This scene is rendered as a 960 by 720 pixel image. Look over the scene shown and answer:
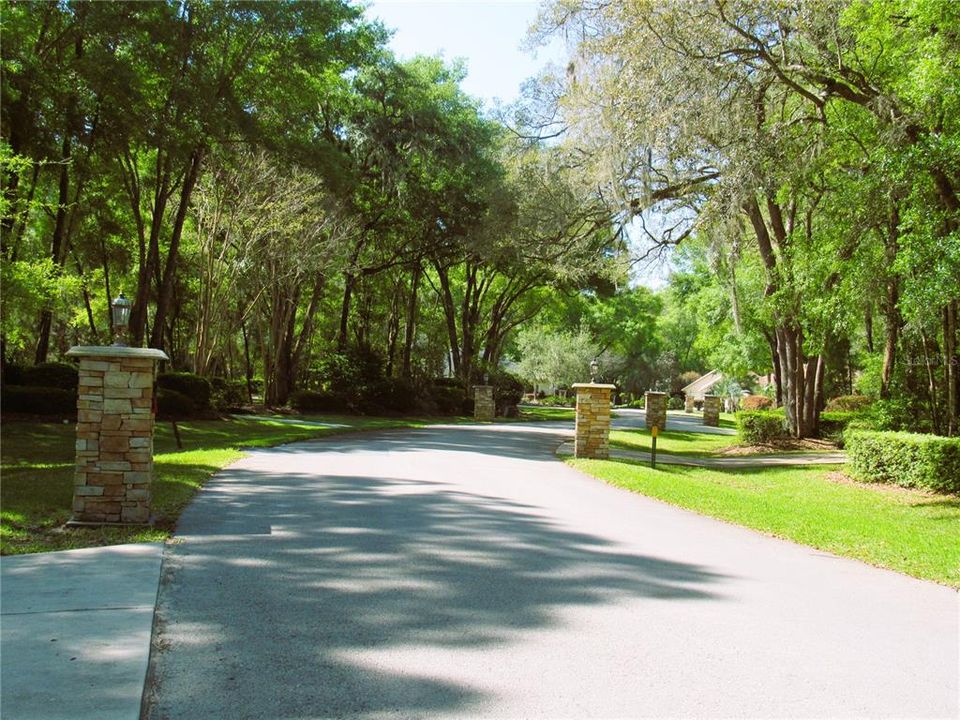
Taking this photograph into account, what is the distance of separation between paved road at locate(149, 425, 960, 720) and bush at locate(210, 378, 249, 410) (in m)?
16.0

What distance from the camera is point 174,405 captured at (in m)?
20.9

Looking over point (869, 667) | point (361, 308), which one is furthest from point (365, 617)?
point (361, 308)

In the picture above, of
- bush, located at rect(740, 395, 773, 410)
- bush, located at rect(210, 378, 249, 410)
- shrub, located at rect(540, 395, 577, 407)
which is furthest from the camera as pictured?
shrub, located at rect(540, 395, 577, 407)

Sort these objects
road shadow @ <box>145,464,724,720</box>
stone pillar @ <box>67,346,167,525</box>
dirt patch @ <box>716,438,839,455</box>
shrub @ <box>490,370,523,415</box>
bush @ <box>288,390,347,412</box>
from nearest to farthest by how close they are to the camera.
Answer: road shadow @ <box>145,464,724,720</box>, stone pillar @ <box>67,346,167,525</box>, dirt patch @ <box>716,438,839,455</box>, bush @ <box>288,390,347,412</box>, shrub @ <box>490,370,523,415</box>

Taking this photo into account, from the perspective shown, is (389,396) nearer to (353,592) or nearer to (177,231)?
(177,231)

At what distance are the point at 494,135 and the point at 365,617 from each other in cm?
2287

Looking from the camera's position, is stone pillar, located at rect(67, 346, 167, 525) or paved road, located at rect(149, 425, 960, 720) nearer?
paved road, located at rect(149, 425, 960, 720)

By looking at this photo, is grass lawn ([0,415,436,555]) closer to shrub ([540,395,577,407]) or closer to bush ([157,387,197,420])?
bush ([157,387,197,420])

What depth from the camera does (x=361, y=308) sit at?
3850cm

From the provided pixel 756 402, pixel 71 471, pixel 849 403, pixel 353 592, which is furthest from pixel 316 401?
pixel 756 402

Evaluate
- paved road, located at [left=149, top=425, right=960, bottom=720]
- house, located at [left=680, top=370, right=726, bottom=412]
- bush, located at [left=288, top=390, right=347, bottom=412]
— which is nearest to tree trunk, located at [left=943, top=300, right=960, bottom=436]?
paved road, located at [left=149, top=425, right=960, bottom=720]

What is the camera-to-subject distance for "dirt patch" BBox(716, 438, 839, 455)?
2067 centimetres

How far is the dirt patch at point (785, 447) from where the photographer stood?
20672mm

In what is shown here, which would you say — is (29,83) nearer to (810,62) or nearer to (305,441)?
(305,441)
